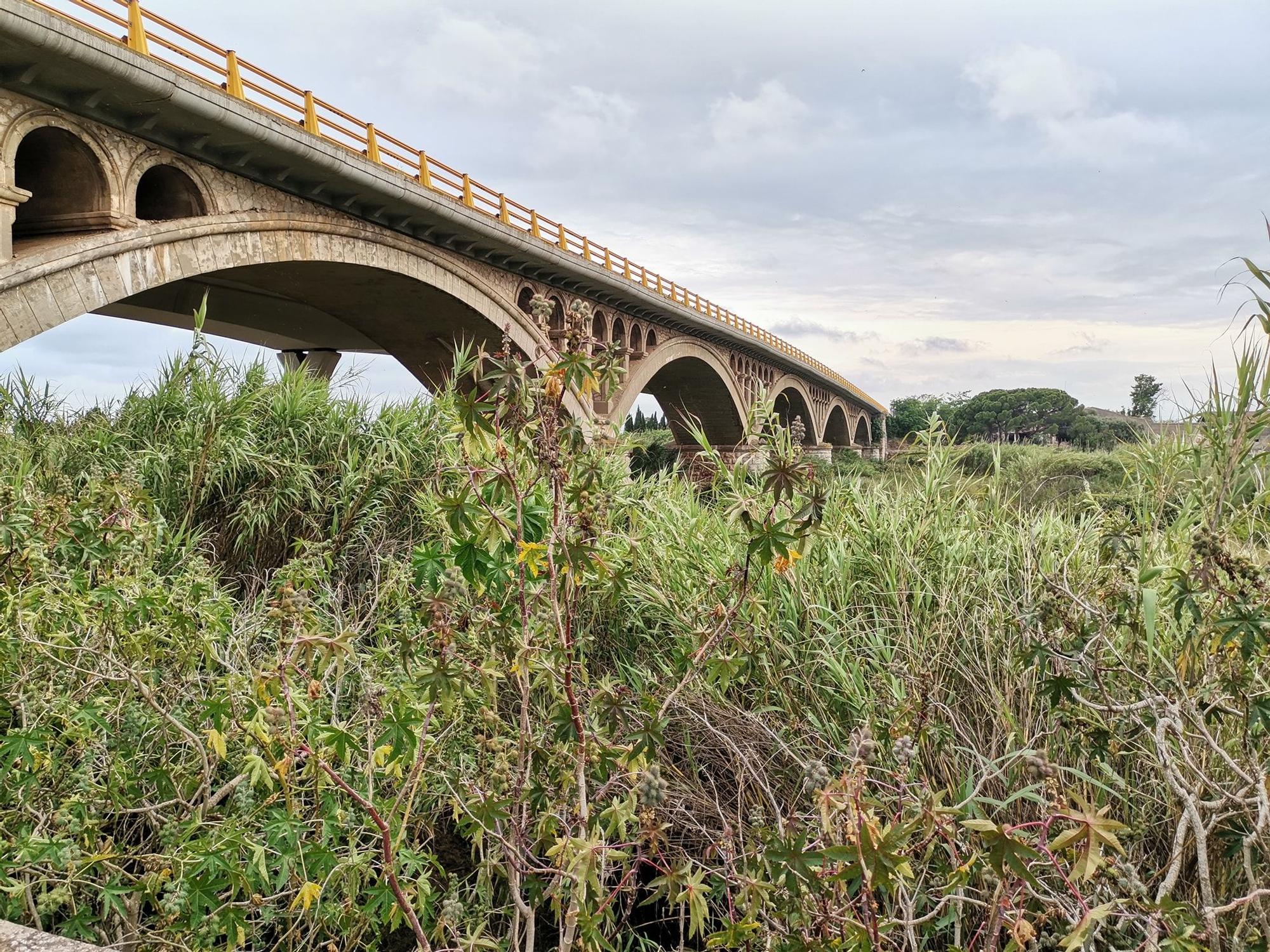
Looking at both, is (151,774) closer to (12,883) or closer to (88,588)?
(12,883)

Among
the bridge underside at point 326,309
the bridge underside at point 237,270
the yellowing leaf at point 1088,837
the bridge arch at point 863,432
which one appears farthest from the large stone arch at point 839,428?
the yellowing leaf at point 1088,837

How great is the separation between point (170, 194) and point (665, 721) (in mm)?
10928

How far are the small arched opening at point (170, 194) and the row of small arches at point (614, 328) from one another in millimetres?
7582

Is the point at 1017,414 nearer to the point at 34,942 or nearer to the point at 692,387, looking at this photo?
the point at 692,387

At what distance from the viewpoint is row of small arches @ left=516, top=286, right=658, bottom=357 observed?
58.0ft

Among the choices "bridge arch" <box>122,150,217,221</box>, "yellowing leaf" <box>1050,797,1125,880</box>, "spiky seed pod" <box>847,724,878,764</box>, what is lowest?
"yellowing leaf" <box>1050,797,1125,880</box>

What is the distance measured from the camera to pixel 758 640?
3018 mm

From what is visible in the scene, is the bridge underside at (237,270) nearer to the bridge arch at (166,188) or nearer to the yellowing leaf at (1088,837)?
the bridge arch at (166,188)

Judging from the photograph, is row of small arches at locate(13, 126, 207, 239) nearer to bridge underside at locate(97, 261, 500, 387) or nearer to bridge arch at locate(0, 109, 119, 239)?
bridge arch at locate(0, 109, 119, 239)

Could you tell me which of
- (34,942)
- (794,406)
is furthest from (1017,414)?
(34,942)

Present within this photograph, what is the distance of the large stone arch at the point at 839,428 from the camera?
5684cm

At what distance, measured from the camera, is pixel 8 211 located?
7.47 metres

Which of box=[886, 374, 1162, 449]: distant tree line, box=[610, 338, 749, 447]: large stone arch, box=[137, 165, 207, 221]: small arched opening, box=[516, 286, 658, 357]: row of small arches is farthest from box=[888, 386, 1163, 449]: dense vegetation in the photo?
box=[137, 165, 207, 221]: small arched opening

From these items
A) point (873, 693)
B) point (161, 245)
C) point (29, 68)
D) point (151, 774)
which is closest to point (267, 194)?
point (161, 245)
